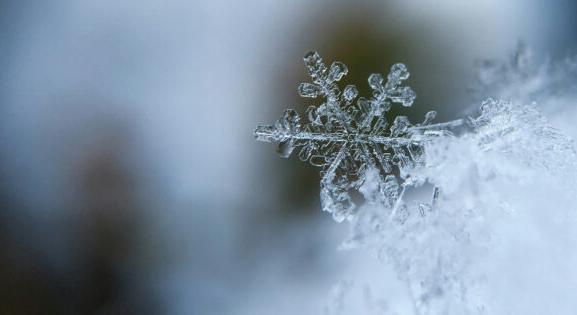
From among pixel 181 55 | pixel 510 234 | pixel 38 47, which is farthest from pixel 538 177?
pixel 38 47

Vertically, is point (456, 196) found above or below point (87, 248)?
above

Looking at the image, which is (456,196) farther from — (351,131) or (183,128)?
(183,128)

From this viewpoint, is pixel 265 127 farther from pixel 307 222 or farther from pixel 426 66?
pixel 426 66

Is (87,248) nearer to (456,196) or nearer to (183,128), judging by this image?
(183,128)

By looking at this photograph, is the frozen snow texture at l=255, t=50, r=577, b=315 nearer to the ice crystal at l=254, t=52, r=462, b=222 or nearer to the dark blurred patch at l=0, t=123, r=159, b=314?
the ice crystal at l=254, t=52, r=462, b=222

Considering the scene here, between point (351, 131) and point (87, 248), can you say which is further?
point (87, 248)

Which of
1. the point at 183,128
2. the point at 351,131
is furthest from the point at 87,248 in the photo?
the point at 351,131
